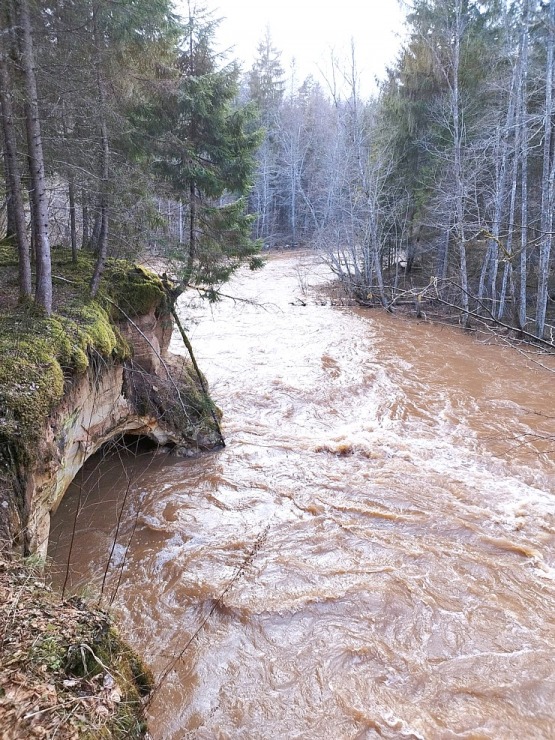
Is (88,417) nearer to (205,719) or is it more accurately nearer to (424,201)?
(205,719)

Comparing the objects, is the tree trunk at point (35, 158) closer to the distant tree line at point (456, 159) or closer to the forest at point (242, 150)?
the forest at point (242, 150)

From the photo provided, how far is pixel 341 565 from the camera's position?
18.2ft

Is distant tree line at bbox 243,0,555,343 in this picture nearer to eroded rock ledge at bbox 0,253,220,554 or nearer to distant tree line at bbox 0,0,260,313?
distant tree line at bbox 0,0,260,313

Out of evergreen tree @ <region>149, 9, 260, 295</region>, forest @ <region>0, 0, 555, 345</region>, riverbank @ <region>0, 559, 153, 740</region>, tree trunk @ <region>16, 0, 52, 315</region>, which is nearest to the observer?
riverbank @ <region>0, 559, 153, 740</region>

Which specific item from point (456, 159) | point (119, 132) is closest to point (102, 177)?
point (119, 132)

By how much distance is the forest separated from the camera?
20.3ft

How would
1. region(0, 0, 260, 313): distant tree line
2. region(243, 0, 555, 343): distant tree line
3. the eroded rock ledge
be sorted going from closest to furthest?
the eroded rock ledge → region(0, 0, 260, 313): distant tree line → region(243, 0, 555, 343): distant tree line

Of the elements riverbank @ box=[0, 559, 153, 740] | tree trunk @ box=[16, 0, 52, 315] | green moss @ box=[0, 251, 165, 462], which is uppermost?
tree trunk @ box=[16, 0, 52, 315]

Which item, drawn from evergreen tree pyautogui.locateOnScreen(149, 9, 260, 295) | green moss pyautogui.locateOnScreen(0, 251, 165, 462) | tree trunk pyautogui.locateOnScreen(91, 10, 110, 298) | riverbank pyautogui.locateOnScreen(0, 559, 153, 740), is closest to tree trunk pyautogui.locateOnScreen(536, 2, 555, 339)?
evergreen tree pyautogui.locateOnScreen(149, 9, 260, 295)

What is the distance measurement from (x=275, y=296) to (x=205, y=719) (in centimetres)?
1954

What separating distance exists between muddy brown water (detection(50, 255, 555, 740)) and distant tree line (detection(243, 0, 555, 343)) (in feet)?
20.6

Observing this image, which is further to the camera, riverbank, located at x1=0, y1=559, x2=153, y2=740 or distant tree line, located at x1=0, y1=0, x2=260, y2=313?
distant tree line, located at x1=0, y1=0, x2=260, y2=313

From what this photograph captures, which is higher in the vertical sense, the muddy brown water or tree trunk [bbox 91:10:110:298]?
tree trunk [bbox 91:10:110:298]

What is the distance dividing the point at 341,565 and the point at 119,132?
8.23 m
